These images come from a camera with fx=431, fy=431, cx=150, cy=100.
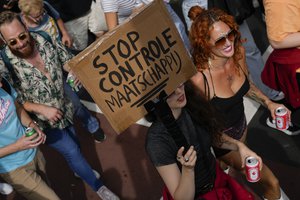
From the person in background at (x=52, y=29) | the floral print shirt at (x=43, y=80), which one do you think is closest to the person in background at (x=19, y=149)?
the floral print shirt at (x=43, y=80)

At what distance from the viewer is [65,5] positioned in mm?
6082

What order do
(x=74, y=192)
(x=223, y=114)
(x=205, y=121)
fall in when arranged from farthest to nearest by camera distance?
(x=74, y=192)
(x=223, y=114)
(x=205, y=121)

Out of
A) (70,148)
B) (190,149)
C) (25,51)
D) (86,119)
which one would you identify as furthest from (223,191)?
(86,119)

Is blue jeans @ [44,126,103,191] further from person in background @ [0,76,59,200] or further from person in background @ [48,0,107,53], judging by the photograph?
person in background @ [48,0,107,53]

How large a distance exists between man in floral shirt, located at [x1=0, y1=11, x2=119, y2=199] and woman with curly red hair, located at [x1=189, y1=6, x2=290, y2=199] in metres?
1.38

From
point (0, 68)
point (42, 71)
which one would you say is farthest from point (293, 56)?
point (0, 68)

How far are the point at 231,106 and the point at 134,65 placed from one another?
58.9 inches

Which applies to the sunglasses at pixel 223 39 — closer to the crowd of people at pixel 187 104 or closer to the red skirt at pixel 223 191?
the crowd of people at pixel 187 104

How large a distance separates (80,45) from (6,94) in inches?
116

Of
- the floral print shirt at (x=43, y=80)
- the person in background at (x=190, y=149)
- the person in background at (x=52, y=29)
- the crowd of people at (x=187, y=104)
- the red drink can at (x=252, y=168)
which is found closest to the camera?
the person in background at (x=190, y=149)

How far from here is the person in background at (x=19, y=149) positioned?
11.7 ft

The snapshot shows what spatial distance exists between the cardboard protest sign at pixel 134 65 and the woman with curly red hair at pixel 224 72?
962 mm

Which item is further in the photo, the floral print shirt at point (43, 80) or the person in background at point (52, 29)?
the person in background at point (52, 29)

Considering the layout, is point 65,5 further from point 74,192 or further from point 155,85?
point 155,85
